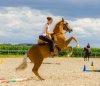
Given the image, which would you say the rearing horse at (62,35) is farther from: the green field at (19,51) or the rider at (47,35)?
the green field at (19,51)

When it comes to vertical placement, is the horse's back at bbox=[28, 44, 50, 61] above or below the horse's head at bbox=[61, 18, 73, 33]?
below

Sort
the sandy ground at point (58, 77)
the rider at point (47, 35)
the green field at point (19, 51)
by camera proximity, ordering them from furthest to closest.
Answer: the green field at point (19, 51), the rider at point (47, 35), the sandy ground at point (58, 77)

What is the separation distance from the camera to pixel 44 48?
16.5 meters

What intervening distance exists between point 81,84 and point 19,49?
48.7m

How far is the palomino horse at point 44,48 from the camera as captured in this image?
16.4m

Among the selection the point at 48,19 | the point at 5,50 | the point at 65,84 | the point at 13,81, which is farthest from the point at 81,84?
the point at 5,50

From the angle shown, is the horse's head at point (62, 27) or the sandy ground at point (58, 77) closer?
the sandy ground at point (58, 77)

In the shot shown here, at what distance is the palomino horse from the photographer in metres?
16.4

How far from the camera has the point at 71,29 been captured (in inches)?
685

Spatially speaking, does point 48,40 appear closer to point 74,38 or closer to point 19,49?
point 74,38

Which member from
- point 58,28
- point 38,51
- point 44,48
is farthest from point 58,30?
point 38,51

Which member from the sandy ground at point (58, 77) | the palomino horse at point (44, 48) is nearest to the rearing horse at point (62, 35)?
the palomino horse at point (44, 48)

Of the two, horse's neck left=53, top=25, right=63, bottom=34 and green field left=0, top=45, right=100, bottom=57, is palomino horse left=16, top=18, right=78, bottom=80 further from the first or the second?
green field left=0, top=45, right=100, bottom=57

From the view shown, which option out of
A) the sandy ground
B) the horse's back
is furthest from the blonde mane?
the sandy ground
